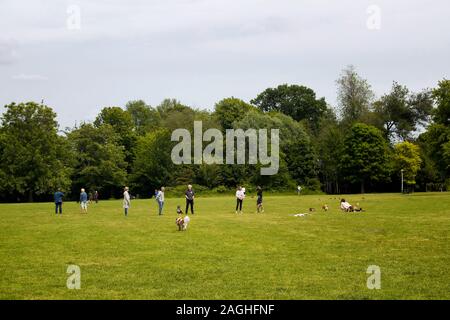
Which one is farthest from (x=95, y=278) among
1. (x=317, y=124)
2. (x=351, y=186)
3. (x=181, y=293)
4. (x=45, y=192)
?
(x=317, y=124)

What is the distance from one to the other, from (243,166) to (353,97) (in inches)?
946

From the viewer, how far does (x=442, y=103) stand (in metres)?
66.4

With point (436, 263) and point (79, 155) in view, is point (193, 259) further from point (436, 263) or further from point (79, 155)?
point (79, 155)

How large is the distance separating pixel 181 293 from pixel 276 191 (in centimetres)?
7924

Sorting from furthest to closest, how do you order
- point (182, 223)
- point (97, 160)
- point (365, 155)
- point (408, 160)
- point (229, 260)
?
point (97, 160)
point (365, 155)
point (408, 160)
point (182, 223)
point (229, 260)

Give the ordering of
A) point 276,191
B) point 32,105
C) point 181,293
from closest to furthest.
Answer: point 181,293 < point 32,105 < point 276,191

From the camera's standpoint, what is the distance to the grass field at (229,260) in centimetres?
1312

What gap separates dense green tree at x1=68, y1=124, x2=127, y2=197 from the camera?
302 ft

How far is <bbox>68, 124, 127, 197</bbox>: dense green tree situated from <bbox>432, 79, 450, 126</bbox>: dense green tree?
52.0m

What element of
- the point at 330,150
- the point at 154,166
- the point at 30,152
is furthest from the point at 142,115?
the point at 330,150

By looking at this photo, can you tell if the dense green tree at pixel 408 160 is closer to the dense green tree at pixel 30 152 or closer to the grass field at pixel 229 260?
the dense green tree at pixel 30 152

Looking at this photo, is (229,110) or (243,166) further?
(229,110)

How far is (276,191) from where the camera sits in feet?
300

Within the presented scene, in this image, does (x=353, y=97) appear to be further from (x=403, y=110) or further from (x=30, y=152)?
(x=30, y=152)
